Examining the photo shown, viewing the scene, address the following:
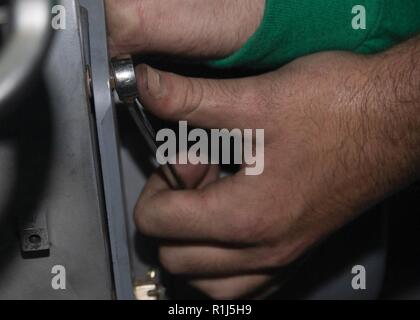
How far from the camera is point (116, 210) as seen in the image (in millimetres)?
439

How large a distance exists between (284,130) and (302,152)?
26 mm

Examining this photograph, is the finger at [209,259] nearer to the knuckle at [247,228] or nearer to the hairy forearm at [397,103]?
the knuckle at [247,228]

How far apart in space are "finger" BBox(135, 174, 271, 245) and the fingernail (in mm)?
113

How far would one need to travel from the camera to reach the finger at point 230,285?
0.64m

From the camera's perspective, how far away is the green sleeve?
54cm

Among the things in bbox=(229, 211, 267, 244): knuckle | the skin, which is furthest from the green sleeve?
bbox=(229, 211, 267, 244): knuckle

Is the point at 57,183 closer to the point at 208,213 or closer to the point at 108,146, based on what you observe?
the point at 108,146

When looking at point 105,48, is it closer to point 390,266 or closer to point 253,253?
point 253,253

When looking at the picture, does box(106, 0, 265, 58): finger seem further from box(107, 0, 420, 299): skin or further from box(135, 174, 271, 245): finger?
box(135, 174, 271, 245): finger

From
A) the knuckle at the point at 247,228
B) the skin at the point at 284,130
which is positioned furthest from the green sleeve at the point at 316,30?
the knuckle at the point at 247,228

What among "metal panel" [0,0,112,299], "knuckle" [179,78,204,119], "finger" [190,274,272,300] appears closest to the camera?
"metal panel" [0,0,112,299]
